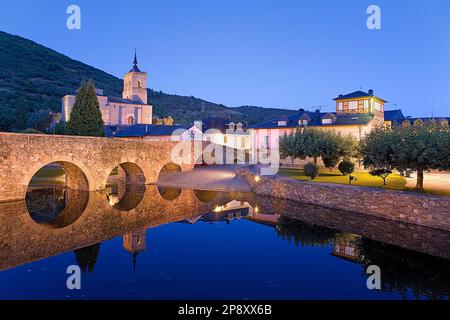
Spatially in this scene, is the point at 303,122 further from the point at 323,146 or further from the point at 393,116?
the point at 393,116

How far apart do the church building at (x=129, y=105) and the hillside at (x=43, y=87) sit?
372 inches

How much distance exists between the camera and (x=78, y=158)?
75.4ft

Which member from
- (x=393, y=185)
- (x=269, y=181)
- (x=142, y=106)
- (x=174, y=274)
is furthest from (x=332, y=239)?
(x=142, y=106)

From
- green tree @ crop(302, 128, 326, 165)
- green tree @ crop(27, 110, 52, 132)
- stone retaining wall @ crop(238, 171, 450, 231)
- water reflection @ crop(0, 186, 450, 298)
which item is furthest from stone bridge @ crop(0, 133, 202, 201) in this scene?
green tree @ crop(27, 110, 52, 132)

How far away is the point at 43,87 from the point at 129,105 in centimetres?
3050

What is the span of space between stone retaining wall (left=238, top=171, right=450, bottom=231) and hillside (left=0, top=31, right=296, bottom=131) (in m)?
41.8

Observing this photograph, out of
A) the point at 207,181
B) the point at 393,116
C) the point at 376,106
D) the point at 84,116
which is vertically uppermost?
the point at 376,106

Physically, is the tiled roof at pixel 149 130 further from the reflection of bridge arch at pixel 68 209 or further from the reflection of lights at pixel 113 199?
the reflection of lights at pixel 113 199

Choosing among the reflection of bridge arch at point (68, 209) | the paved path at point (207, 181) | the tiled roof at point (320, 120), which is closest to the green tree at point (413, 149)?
the paved path at point (207, 181)

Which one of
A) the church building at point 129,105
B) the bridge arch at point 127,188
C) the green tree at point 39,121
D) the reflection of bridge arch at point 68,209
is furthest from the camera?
the church building at point 129,105

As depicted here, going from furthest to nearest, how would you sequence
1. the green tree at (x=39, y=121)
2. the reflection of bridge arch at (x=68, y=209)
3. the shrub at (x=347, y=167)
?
the green tree at (x=39, y=121) < the shrub at (x=347, y=167) < the reflection of bridge arch at (x=68, y=209)

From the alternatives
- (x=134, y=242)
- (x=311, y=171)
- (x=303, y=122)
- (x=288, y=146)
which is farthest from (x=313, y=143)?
(x=134, y=242)

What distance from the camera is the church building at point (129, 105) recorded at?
220 ft

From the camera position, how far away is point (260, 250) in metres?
13.1
